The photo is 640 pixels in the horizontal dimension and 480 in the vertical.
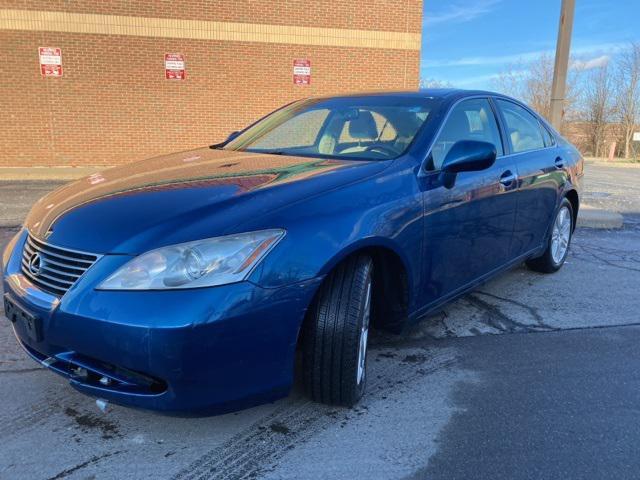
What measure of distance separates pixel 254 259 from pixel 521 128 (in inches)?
120

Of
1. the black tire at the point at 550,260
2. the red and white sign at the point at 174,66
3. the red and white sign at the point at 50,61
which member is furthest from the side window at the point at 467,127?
the red and white sign at the point at 50,61

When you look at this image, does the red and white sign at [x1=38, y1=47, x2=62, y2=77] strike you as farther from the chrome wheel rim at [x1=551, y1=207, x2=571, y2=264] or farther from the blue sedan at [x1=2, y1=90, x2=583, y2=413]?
the chrome wheel rim at [x1=551, y1=207, x2=571, y2=264]

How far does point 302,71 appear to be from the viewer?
46.0ft

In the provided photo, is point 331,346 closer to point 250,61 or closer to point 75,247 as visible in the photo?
point 75,247

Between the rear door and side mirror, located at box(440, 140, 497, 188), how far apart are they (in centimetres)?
99

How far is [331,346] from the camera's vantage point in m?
2.40

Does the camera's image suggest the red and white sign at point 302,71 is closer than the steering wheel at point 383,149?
No

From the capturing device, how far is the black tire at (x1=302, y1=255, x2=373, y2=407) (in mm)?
2387

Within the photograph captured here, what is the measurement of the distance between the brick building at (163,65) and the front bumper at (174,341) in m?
12.1

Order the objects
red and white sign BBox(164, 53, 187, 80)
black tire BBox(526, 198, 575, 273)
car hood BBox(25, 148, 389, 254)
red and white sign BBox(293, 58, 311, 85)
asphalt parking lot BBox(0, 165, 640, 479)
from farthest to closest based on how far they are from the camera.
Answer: red and white sign BBox(293, 58, 311, 85), red and white sign BBox(164, 53, 187, 80), black tire BBox(526, 198, 575, 273), asphalt parking lot BBox(0, 165, 640, 479), car hood BBox(25, 148, 389, 254)

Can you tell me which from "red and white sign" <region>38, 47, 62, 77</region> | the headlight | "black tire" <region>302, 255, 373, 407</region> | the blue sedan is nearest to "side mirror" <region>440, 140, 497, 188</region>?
the blue sedan

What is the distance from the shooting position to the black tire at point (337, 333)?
2.39 meters

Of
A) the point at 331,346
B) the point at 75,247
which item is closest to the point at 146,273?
the point at 75,247

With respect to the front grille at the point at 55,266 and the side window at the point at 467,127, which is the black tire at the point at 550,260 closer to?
the side window at the point at 467,127
